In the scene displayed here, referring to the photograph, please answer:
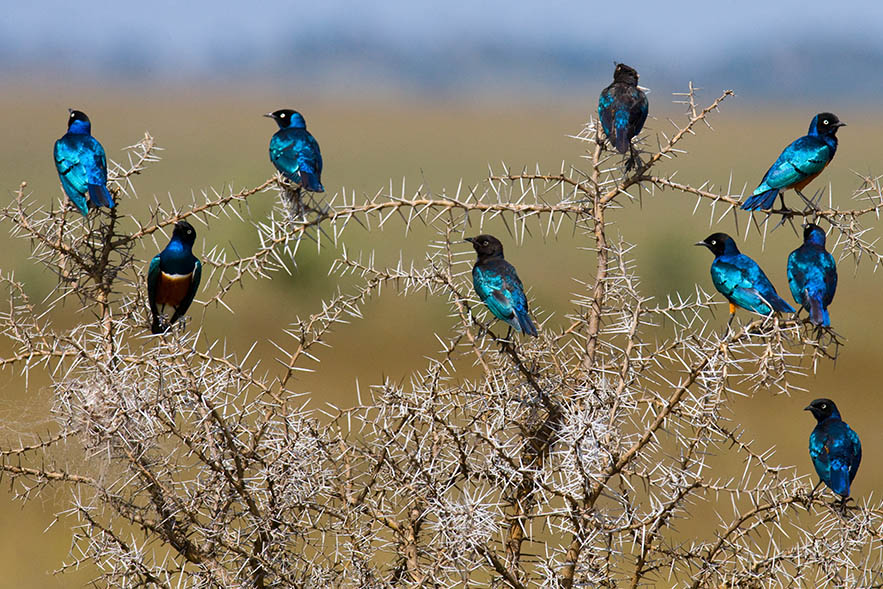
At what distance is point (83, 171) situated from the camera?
387 cm

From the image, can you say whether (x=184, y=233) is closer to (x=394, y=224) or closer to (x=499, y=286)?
(x=499, y=286)

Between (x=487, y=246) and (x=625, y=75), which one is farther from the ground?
(x=625, y=75)

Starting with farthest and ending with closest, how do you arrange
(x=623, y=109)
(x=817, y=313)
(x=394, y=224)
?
1. (x=394, y=224)
2. (x=623, y=109)
3. (x=817, y=313)

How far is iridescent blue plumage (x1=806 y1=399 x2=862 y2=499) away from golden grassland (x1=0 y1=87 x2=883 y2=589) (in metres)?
1.33

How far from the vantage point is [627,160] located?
3.81m

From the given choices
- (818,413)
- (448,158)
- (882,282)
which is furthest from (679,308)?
(448,158)

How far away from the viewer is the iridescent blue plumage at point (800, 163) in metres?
4.04

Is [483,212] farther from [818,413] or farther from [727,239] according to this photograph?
[818,413]

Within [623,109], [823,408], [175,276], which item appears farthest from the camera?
[823,408]

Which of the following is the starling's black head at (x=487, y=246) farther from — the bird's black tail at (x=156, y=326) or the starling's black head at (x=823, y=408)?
the starling's black head at (x=823, y=408)

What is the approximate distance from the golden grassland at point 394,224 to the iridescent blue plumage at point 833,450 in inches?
52.3

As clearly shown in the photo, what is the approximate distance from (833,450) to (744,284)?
Result: 783 mm

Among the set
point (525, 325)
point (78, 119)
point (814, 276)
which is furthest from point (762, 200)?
point (78, 119)

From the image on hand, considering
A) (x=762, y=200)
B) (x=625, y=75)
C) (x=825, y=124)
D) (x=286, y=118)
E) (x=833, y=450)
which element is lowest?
(x=833, y=450)
